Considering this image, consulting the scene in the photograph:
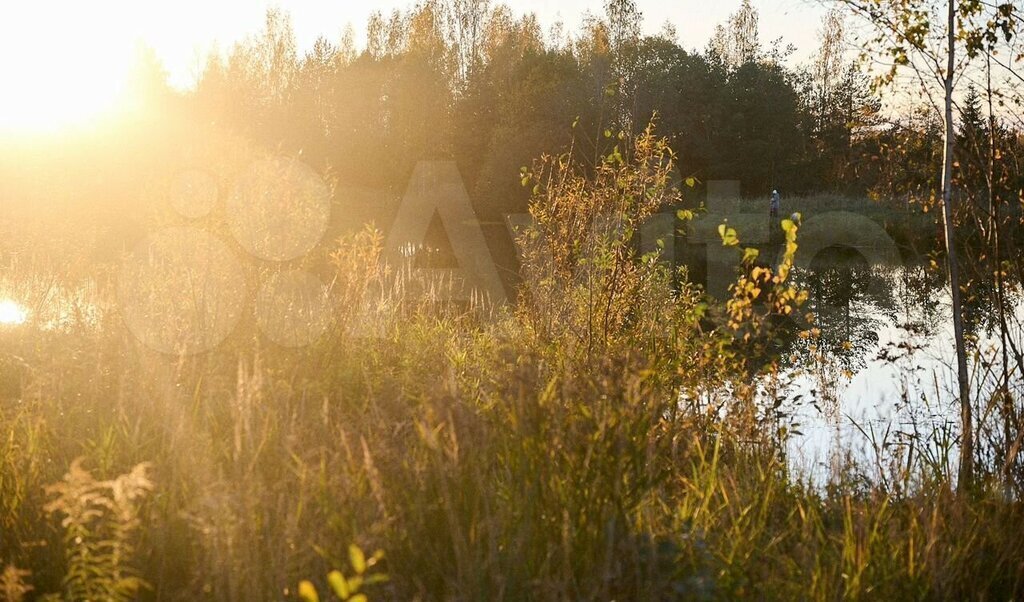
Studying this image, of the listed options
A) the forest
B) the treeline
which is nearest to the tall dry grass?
the forest

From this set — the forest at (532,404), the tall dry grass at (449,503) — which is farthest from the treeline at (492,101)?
the tall dry grass at (449,503)

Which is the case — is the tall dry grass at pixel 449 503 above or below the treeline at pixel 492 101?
below

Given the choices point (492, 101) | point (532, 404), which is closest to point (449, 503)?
point (532, 404)

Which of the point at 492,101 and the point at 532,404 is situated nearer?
the point at 532,404

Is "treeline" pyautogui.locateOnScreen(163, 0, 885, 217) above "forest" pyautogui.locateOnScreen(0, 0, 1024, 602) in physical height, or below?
above

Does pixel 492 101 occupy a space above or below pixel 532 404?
above

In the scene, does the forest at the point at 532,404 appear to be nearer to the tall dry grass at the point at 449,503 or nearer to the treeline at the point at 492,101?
the tall dry grass at the point at 449,503

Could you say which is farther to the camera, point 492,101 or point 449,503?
point 492,101

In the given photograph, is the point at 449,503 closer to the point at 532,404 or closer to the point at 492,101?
the point at 532,404

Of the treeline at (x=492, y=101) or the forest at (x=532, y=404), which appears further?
the treeline at (x=492, y=101)

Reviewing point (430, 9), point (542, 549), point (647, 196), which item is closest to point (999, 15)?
point (647, 196)

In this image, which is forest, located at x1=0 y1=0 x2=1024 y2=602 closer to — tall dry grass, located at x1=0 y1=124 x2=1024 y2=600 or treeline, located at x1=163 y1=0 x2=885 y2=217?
tall dry grass, located at x1=0 y1=124 x2=1024 y2=600

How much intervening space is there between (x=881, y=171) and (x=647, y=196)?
153 centimetres

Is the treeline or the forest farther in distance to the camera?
the treeline
